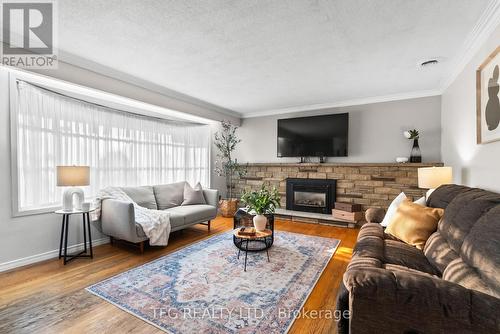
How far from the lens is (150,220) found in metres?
3.14

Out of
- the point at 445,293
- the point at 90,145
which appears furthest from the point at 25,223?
the point at 445,293

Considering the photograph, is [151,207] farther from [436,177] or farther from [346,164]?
[436,177]

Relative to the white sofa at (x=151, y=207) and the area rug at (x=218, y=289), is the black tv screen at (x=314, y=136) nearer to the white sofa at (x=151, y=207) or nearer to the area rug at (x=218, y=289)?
the white sofa at (x=151, y=207)

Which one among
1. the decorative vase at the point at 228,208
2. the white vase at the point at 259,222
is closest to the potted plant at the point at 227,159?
the decorative vase at the point at 228,208

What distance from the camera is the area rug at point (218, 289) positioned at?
1.77 metres

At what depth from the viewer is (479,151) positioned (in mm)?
2404

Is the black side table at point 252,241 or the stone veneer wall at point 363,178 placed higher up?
the stone veneer wall at point 363,178

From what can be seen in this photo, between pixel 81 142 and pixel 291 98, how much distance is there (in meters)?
3.58

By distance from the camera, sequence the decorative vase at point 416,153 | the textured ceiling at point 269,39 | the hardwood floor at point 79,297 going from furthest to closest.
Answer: the decorative vase at point 416,153, the textured ceiling at point 269,39, the hardwood floor at point 79,297

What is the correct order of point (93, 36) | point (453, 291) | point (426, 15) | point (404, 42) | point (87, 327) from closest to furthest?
point (453, 291), point (87, 327), point (426, 15), point (93, 36), point (404, 42)

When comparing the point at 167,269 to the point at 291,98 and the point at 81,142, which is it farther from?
the point at 291,98

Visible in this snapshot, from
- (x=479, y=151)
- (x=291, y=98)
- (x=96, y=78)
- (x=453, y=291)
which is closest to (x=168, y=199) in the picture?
(x=96, y=78)

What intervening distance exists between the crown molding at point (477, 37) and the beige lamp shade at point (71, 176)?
4.27m

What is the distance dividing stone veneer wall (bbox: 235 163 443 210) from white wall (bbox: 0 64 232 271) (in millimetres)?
3561
